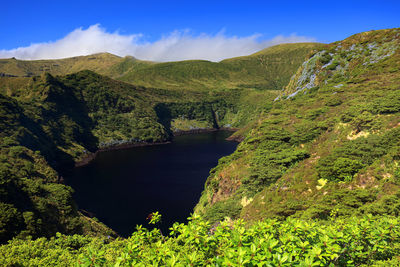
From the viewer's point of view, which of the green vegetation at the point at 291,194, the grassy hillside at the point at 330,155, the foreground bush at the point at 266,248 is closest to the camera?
the foreground bush at the point at 266,248

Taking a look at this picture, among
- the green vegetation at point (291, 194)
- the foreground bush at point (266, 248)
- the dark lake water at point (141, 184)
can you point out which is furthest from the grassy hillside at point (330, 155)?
the dark lake water at point (141, 184)

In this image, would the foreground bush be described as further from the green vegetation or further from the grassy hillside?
the grassy hillside

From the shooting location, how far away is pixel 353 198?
2392cm

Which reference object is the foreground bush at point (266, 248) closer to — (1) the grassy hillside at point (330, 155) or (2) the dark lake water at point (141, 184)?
(1) the grassy hillside at point (330, 155)

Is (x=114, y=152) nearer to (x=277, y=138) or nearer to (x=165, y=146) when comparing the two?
(x=165, y=146)

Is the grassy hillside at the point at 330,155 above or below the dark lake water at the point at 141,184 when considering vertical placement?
above

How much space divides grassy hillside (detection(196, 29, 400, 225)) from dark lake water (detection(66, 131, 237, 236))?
1525 cm

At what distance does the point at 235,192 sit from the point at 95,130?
150951mm

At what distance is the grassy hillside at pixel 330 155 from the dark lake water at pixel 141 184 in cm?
1525

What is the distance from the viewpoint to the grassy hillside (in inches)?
1012

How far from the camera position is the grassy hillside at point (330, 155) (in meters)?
25.7

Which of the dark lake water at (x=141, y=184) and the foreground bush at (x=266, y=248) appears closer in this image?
the foreground bush at (x=266, y=248)

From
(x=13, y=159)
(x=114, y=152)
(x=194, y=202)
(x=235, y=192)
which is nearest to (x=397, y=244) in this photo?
(x=235, y=192)

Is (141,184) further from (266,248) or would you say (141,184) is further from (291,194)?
(266,248)
